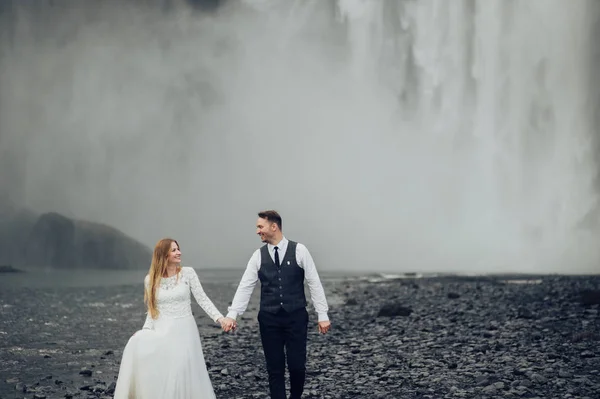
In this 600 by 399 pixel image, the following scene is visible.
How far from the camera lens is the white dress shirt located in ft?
38.7

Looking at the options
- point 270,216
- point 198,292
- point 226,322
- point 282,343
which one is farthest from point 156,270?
point 282,343

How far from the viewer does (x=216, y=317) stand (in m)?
11.7

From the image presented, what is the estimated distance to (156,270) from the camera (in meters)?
11.1

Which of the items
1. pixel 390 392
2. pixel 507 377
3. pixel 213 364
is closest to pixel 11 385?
pixel 213 364

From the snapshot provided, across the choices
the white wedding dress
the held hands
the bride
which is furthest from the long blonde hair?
the held hands

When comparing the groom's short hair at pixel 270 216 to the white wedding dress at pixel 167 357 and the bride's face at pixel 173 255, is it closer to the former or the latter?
the bride's face at pixel 173 255

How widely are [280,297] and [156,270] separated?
6.72 ft

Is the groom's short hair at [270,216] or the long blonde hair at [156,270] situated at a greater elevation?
the groom's short hair at [270,216]

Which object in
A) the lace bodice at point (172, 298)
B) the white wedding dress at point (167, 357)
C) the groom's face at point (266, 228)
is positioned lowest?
the white wedding dress at point (167, 357)

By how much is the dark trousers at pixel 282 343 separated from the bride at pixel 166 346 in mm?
1181

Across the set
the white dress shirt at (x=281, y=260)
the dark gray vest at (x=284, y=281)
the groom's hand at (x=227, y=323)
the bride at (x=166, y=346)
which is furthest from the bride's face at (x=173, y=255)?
the dark gray vest at (x=284, y=281)

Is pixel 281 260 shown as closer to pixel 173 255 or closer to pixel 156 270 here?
pixel 173 255

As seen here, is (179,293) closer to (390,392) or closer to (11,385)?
(390,392)

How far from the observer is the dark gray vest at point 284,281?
38.5 feet
